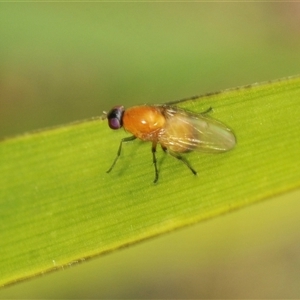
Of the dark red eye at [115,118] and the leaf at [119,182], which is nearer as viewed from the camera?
the leaf at [119,182]

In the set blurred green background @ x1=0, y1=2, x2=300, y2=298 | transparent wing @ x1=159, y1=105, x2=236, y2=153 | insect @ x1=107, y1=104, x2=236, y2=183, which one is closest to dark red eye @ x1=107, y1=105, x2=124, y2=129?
insect @ x1=107, y1=104, x2=236, y2=183

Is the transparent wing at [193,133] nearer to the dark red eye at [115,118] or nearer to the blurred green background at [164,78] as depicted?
the dark red eye at [115,118]

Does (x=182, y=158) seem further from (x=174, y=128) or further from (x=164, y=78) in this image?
(x=164, y=78)

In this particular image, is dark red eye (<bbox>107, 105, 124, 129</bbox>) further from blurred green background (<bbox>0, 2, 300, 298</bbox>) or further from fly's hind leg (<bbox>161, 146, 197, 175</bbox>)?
blurred green background (<bbox>0, 2, 300, 298</bbox>)

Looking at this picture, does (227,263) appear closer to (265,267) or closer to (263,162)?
(265,267)

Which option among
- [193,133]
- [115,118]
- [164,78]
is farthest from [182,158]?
[164,78]

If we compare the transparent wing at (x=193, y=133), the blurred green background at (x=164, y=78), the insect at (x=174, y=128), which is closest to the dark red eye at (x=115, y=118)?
the insect at (x=174, y=128)
